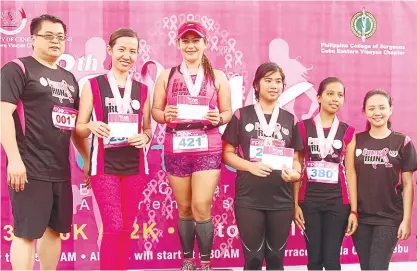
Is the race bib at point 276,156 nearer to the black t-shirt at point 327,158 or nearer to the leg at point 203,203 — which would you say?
the black t-shirt at point 327,158

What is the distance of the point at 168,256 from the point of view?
11.9 feet

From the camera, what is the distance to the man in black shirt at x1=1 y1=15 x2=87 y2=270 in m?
2.53

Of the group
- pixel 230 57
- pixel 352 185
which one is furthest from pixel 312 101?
pixel 352 185

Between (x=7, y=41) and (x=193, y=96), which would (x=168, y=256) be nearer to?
(x=193, y=96)

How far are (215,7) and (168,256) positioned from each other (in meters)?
2.17

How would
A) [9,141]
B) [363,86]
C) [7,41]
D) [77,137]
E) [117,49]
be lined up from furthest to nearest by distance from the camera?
[363,86], [7,41], [77,137], [117,49], [9,141]

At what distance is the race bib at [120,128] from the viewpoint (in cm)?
264

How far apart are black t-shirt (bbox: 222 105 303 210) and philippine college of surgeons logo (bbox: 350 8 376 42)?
1.35 m

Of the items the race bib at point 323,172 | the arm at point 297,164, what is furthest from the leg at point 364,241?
the arm at point 297,164

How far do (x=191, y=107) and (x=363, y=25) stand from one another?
6.32ft

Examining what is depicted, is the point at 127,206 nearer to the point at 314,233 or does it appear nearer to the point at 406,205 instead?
the point at 314,233

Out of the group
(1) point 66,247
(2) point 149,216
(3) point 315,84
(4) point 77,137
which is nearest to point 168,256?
(2) point 149,216

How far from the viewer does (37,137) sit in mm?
2619

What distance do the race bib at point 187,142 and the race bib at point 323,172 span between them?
0.77m
